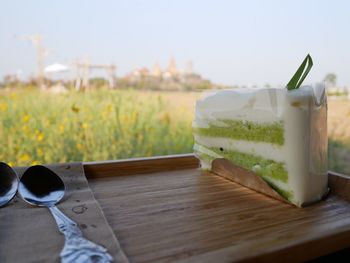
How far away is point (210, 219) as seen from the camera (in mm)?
417

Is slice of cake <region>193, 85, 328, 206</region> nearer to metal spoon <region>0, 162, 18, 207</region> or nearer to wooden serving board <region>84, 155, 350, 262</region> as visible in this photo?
wooden serving board <region>84, 155, 350, 262</region>

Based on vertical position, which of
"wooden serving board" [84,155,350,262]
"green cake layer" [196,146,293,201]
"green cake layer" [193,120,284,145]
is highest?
"green cake layer" [193,120,284,145]

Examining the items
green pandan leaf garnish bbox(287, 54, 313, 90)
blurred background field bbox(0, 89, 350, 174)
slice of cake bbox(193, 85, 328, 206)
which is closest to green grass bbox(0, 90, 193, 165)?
blurred background field bbox(0, 89, 350, 174)

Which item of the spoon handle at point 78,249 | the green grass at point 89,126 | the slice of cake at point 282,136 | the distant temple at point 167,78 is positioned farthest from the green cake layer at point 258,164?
the distant temple at point 167,78

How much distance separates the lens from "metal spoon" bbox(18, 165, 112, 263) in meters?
0.30

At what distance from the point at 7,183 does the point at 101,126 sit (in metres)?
0.54

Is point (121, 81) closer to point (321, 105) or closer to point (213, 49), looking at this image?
point (213, 49)

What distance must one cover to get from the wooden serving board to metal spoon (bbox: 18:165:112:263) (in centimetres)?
4

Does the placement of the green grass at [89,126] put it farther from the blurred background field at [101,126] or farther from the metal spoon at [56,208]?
the metal spoon at [56,208]

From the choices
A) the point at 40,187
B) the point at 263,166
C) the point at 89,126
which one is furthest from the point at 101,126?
the point at 263,166

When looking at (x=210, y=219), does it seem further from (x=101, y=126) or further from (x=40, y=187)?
(x=101, y=126)

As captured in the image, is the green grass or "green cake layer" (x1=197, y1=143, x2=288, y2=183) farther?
the green grass

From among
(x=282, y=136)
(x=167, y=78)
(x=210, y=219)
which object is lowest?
(x=210, y=219)

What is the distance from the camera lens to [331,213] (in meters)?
0.44
